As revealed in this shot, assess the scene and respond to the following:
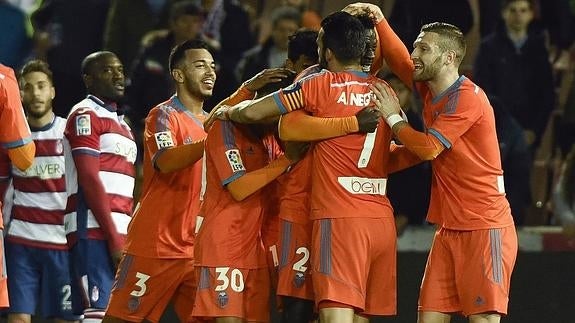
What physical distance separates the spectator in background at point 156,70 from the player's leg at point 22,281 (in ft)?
5.69

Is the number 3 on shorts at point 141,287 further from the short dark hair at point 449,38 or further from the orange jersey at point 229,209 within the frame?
the short dark hair at point 449,38

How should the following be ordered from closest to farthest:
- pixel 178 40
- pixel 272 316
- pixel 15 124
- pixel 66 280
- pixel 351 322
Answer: pixel 351 322 → pixel 15 124 → pixel 66 280 → pixel 272 316 → pixel 178 40

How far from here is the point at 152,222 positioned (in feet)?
24.0

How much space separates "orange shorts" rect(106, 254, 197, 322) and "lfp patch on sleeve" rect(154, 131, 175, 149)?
616 mm

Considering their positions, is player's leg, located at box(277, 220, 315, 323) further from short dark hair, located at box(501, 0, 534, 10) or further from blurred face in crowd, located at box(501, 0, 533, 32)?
short dark hair, located at box(501, 0, 534, 10)

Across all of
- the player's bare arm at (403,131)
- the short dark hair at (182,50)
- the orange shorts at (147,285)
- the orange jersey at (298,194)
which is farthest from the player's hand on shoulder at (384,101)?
the orange shorts at (147,285)

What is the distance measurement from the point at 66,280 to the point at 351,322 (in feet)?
7.91

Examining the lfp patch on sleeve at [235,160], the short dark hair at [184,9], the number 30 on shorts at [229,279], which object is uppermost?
the short dark hair at [184,9]

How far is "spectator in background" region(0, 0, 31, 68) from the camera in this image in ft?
34.1

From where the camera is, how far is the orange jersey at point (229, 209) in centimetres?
684

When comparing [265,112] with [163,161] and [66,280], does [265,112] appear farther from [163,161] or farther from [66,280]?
[66,280]

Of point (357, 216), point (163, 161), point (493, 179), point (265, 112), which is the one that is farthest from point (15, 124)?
point (493, 179)

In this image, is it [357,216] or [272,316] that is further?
[272,316]

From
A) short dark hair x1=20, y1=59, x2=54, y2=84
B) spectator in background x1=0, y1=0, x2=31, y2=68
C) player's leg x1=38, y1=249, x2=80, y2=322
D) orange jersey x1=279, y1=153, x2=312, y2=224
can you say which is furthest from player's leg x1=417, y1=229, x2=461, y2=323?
spectator in background x1=0, y1=0, x2=31, y2=68
